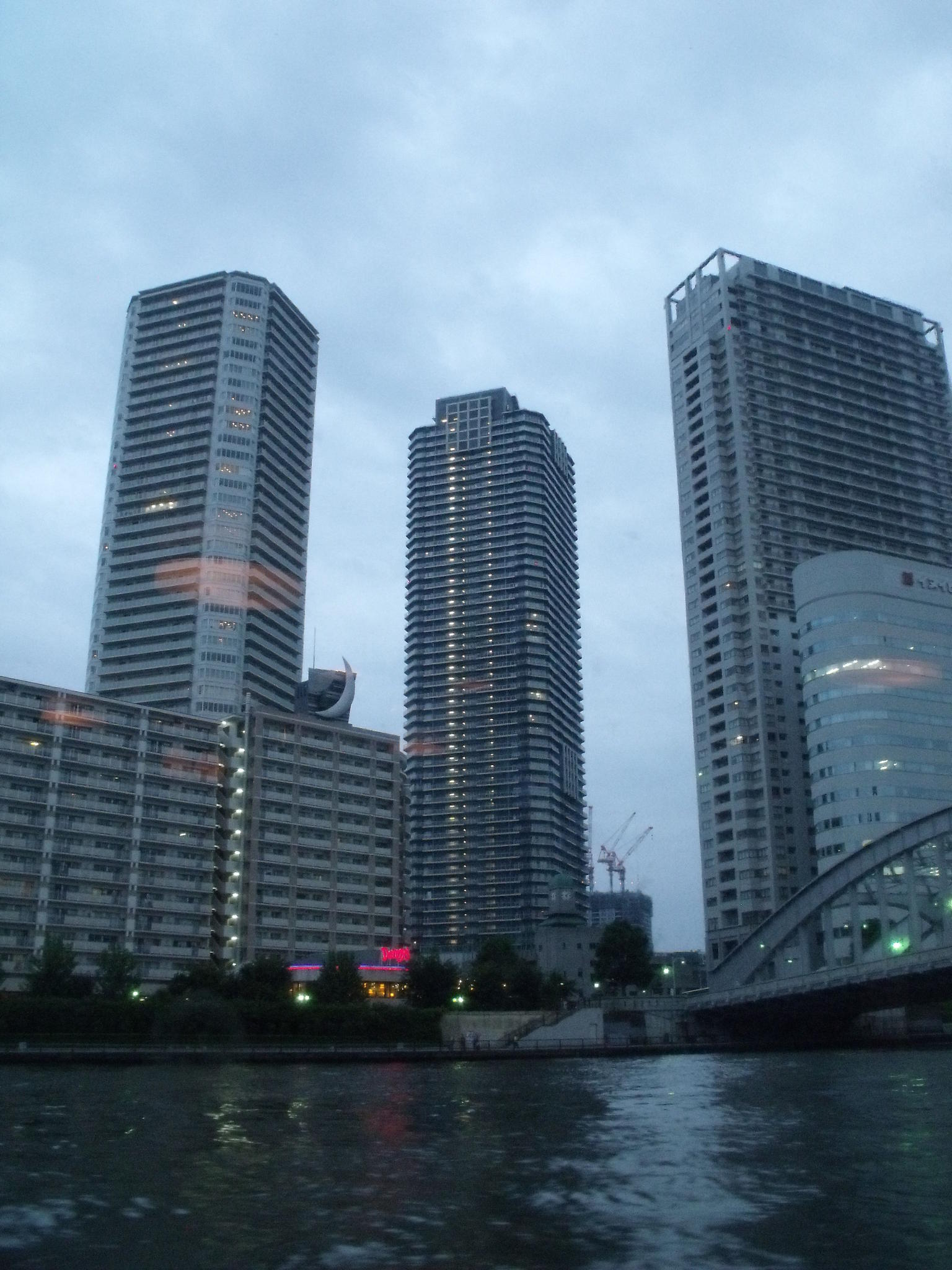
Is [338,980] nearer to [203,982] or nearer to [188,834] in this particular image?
[203,982]

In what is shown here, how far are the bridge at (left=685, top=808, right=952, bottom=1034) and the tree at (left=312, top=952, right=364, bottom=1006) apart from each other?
34.0m

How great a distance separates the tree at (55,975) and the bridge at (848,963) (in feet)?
200

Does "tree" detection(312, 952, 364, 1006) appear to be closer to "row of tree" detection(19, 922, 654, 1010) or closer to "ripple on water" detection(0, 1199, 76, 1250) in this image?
"row of tree" detection(19, 922, 654, 1010)

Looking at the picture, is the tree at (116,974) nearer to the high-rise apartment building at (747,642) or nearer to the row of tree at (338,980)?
the row of tree at (338,980)

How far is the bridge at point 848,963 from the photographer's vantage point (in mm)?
91000

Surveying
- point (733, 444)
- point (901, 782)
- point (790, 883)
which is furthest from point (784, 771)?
point (733, 444)

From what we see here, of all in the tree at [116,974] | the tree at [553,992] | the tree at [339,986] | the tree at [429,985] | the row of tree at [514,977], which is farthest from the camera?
the tree at [553,992]

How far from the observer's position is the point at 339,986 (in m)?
119

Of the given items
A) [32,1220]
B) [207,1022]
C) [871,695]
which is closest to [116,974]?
[207,1022]

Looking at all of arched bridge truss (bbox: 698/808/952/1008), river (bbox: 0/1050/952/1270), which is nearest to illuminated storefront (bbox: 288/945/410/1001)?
arched bridge truss (bbox: 698/808/952/1008)

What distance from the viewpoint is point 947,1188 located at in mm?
29828

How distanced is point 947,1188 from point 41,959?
103 metres

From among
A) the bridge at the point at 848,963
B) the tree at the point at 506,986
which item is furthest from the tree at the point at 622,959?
the bridge at the point at 848,963

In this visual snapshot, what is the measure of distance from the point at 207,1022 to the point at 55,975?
17.9 meters
